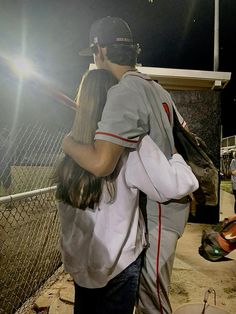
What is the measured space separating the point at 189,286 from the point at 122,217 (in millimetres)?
2617

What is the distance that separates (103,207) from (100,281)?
336 mm

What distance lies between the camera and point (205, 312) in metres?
2.26

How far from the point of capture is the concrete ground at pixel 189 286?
297 centimetres

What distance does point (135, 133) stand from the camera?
Answer: 1.28 m

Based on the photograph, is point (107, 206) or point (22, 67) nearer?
point (107, 206)

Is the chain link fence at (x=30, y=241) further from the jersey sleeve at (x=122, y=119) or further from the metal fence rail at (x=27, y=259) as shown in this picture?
the jersey sleeve at (x=122, y=119)

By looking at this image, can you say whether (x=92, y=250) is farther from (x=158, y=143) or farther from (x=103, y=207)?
(x=158, y=143)

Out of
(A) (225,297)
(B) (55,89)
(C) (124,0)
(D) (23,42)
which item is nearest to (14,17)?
(D) (23,42)

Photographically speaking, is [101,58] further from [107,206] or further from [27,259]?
[27,259]

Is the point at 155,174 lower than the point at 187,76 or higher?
lower

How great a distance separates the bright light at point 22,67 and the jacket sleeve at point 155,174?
0.92m

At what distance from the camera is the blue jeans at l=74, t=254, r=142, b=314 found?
4.60ft

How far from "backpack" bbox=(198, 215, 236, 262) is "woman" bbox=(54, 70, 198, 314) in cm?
73

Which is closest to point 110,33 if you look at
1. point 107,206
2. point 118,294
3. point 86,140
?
point 86,140
